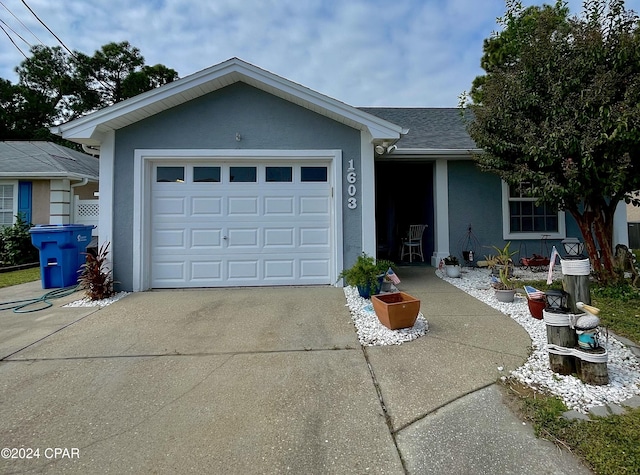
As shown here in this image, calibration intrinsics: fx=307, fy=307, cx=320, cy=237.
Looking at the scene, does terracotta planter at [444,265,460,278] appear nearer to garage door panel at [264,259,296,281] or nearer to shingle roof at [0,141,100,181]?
garage door panel at [264,259,296,281]

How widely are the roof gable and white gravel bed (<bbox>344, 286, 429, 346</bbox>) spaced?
3.09m

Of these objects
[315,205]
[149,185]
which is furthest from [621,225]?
[149,185]

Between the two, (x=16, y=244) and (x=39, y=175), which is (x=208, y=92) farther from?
(x=16, y=244)

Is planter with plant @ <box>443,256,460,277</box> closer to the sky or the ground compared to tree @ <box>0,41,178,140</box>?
closer to the ground

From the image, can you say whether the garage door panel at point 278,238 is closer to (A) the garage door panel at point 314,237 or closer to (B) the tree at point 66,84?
(A) the garage door panel at point 314,237

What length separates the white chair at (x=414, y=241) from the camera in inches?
333

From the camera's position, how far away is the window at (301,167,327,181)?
5824 mm

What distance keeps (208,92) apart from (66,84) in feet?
81.8

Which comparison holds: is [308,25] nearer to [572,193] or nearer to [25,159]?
[572,193]

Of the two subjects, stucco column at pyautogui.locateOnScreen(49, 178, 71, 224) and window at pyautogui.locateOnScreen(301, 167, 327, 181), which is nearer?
window at pyautogui.locateOnScreen(301, 167, 327, 181)

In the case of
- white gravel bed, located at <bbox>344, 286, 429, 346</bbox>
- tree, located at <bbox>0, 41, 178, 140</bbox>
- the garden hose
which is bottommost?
white gravel bed, located at <bbox>344, 286, 429, 346</bbox>

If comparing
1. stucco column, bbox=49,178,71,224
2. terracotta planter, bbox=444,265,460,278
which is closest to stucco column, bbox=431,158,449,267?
terracotta planter, bbox=444,265,460,278

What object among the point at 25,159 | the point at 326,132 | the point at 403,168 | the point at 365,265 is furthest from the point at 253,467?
the point at 25,159

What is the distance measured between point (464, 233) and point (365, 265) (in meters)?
4.07
